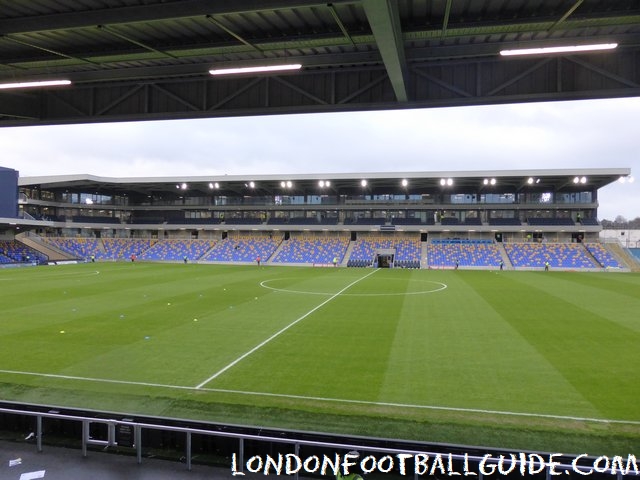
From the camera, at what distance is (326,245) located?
65.3 m

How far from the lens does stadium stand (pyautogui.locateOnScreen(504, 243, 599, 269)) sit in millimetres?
54094

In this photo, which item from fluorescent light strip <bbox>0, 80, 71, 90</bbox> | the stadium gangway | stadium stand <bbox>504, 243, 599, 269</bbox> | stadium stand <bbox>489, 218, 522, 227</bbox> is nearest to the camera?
the stadium gangway

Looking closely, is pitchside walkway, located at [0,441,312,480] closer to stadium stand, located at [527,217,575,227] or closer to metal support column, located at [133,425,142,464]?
metal support column, located at [133,425,142,464]

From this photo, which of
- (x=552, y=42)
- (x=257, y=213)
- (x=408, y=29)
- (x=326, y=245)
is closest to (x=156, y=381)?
(x=408, y=29)

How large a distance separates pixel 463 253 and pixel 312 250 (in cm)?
2199

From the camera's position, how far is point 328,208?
67.7 meters

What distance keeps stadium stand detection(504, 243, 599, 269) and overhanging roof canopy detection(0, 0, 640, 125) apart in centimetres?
5248

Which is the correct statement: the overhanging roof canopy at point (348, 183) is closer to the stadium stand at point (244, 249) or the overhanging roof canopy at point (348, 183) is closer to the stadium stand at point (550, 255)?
the stadium stand at point (244, 249)

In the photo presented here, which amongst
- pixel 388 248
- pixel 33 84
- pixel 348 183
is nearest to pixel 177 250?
pixel 348 183

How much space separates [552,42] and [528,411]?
7515mm

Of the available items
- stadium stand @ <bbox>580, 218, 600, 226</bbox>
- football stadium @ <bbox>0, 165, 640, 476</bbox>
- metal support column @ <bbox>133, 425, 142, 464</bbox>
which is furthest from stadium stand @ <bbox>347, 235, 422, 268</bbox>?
metal support column @ <bbox>133, 425, 142, 464</bbox>

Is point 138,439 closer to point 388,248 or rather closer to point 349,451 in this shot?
point 349,451

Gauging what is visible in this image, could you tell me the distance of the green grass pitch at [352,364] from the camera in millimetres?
8922

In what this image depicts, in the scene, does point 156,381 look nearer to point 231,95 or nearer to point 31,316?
point 231,95
